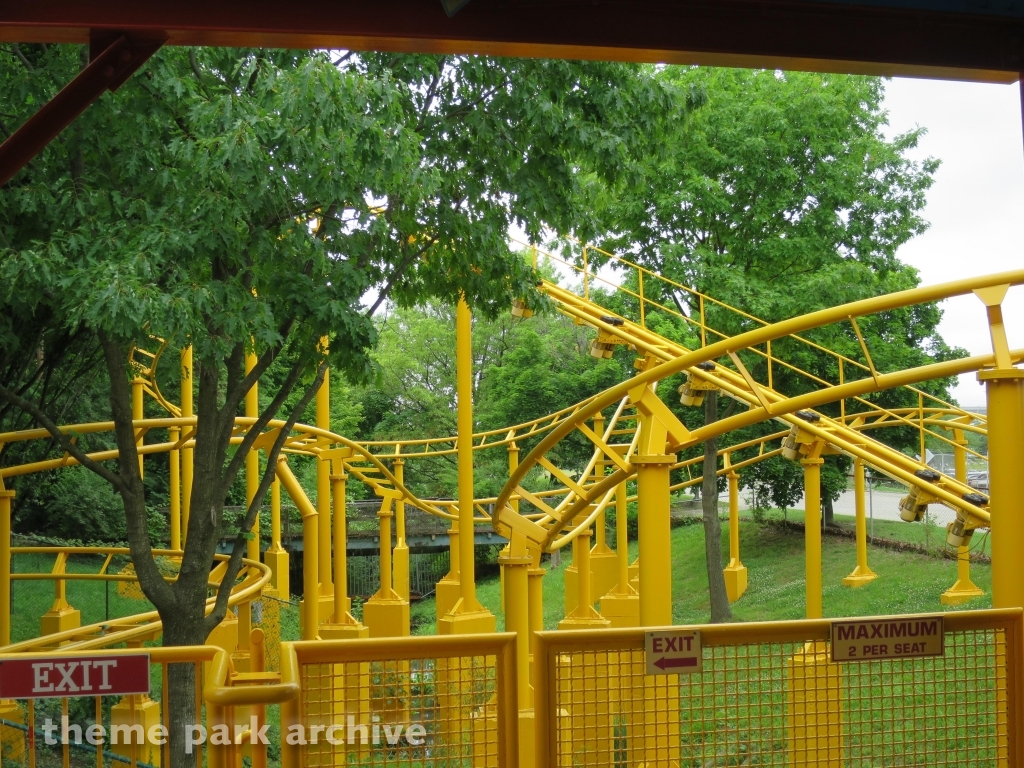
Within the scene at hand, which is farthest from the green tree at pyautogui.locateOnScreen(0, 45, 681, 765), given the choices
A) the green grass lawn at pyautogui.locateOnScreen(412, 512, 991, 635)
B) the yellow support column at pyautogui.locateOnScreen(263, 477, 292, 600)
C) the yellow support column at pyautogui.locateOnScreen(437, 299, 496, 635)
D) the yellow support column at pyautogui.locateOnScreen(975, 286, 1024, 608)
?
A: the green grass lawn at pyautogui.locateOnScreen(412, 512, 991, 635)

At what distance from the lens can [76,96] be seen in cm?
423

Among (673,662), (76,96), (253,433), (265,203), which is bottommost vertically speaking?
(673,662)

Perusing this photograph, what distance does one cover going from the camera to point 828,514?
Answer: 28.7 meters

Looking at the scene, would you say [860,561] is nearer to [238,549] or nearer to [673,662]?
[238,549]

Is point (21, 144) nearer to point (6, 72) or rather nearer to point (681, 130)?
point (6, 72)

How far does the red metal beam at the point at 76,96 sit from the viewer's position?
4.19 meters

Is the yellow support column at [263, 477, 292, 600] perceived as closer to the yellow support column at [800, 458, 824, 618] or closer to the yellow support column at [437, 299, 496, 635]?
the yellow support column at [437, 299, 496, 635]

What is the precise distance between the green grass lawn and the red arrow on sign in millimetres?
13239

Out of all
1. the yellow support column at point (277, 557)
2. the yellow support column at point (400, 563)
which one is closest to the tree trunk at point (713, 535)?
the yellow support column at point (400, 563)

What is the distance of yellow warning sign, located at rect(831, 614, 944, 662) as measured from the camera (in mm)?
4133

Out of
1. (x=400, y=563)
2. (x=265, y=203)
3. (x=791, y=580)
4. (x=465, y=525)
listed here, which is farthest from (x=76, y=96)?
(x=791, y=580)

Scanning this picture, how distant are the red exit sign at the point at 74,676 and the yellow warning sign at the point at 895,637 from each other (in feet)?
8.63

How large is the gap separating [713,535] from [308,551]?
8318mm

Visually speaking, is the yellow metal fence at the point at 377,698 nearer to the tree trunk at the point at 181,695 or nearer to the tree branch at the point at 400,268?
the tree trunk at the point at 181,695
